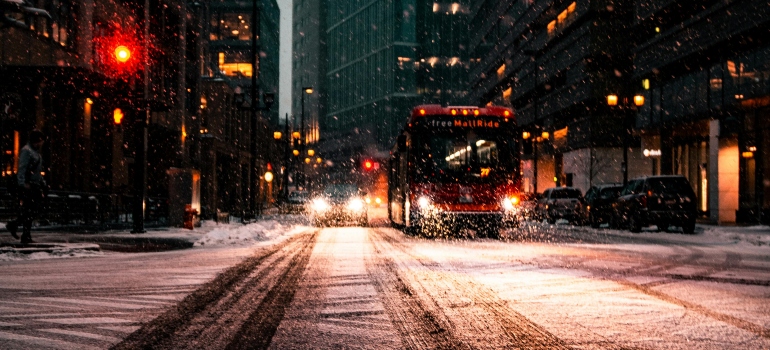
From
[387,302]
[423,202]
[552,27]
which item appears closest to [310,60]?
[552,27]

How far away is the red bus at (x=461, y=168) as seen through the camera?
21.5 meters

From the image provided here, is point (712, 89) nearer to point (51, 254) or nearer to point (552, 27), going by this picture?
point (51, 254)

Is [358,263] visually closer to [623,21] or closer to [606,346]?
[606,346]

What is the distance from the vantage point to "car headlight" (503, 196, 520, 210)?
21636mm

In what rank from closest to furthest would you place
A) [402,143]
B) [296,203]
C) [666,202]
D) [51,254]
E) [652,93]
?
[51,254]
[402,143]
[666,202]
[652,93]
[296,203]

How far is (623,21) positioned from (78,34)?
40035 mm

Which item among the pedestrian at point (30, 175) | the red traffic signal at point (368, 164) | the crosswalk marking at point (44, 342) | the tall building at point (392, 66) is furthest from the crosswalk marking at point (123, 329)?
the tall building at point (392, 66)

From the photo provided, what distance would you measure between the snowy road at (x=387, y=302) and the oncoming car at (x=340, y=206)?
20.9 meters

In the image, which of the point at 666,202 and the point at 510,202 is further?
the point at 666,202

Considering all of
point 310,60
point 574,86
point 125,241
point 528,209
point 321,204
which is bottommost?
point 125,241

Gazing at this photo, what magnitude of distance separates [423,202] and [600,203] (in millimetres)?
12303

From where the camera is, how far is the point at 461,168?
21.7m

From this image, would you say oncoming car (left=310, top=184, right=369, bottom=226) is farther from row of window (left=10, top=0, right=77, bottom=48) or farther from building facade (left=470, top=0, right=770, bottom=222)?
row of window (left=10, top=0, right=77, bottom=48)

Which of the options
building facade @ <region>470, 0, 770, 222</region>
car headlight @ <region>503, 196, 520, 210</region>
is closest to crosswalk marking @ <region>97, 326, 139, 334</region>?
car headlight @ <region>503, 196, 520, 210</region>
